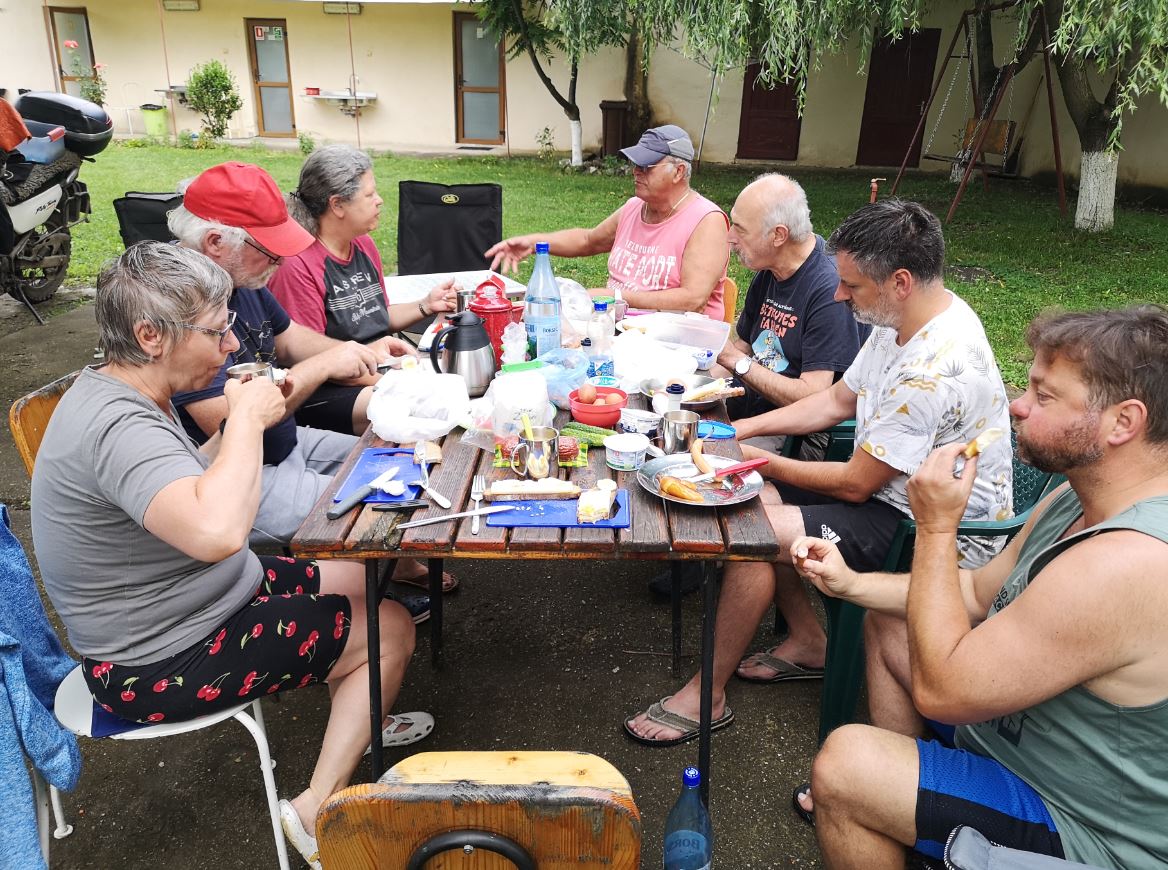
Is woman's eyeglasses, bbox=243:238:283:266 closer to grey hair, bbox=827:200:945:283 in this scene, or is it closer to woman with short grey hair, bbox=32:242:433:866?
woman with short grey hair, bbox=32:242:433:866

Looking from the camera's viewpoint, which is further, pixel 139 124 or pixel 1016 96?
pixel 139 124

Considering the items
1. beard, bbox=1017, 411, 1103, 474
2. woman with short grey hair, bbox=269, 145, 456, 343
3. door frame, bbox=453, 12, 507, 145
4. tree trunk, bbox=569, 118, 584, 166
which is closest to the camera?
beard, bbox=1017, 411, 1103, 474

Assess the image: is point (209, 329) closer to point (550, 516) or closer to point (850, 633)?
point (550, 516)

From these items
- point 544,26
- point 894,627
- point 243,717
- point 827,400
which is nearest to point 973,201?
point 544,26

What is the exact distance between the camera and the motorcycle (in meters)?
5.75

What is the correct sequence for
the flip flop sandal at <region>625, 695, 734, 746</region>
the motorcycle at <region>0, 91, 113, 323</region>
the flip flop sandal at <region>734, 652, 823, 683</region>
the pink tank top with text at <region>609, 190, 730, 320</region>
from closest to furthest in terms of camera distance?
the flip flop sandal at <region>625, 695, 734, 746</region> < the flip flop sandal at <region>734, 652, 823, 683</region> < the pink tank top with text at <region>609, 190, 730, 320</region> < the motorcycle at <region>0, 91, 113, 323</region>

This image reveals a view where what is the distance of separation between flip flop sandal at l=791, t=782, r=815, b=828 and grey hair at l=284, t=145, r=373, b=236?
2.58m

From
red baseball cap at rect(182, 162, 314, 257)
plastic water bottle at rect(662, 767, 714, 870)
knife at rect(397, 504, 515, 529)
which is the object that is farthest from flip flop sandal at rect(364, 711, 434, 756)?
red baseball cap at rect(182, 162, 314, 257)

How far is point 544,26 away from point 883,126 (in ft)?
20.7

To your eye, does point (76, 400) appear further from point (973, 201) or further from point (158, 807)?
point (973, 201)

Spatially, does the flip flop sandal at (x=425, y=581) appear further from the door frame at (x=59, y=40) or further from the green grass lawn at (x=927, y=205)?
the door frame at (x=59, y=40)

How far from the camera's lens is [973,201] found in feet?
38.3

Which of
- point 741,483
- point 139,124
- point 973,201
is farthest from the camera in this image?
point 139,124

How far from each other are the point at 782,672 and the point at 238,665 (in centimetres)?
171
